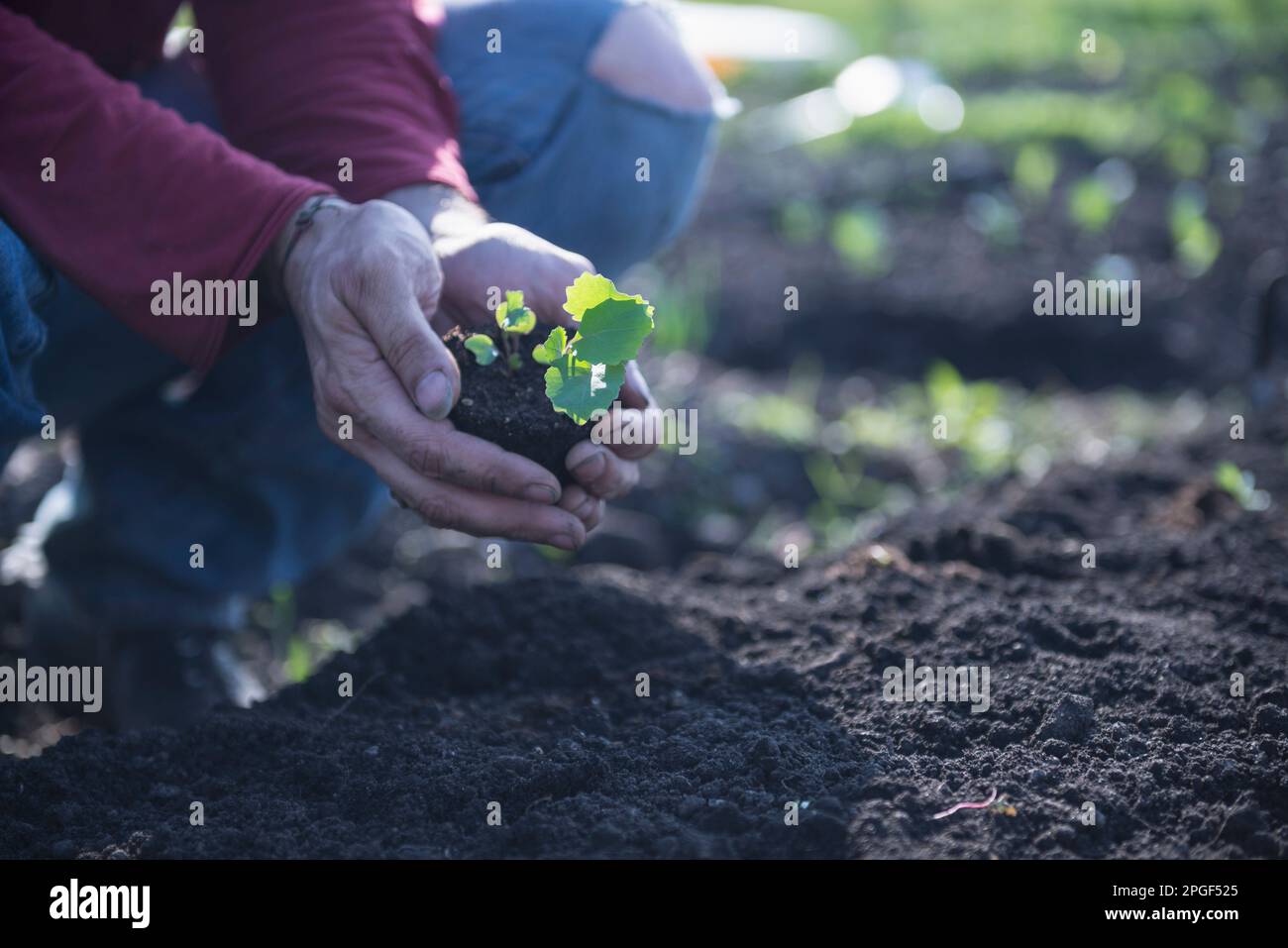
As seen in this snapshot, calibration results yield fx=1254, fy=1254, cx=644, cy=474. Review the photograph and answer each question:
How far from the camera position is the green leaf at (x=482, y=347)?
5.72 ft

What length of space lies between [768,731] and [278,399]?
1.12 meters

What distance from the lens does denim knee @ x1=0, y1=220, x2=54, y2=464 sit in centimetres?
166

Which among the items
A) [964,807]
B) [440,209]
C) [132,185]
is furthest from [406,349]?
[964,807]

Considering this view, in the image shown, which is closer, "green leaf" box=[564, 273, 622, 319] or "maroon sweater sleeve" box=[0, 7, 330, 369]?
"green leaf" box=[564, 273, 622, 319]

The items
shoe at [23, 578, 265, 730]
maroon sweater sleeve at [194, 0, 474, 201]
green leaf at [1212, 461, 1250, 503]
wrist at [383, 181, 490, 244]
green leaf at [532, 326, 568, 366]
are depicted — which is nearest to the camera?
green leaf at [532, 326, 568, 366]

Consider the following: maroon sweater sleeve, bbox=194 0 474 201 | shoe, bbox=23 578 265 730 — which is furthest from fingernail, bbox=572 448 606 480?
shoe, bbox=23 578 265 730

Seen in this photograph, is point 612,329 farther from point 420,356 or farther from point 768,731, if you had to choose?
point 768,731

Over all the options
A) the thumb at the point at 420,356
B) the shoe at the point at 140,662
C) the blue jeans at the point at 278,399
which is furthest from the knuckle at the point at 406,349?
the shoe at the point at 140,662

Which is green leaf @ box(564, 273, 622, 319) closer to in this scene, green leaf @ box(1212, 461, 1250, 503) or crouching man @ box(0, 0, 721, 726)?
crouching man @ box(0, 0, 721, 726)

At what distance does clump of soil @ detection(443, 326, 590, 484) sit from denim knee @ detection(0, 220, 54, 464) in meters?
0.57

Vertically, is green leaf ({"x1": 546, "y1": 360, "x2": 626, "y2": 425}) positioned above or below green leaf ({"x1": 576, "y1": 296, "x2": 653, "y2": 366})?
below

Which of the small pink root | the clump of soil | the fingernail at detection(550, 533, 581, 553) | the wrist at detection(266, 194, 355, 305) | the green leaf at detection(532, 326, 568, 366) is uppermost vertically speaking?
the wrist at detection(266, 194, 355, 305)
